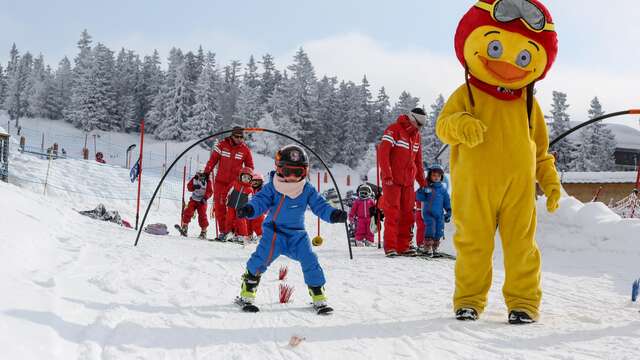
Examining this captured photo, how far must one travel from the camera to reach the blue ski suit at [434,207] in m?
7.82

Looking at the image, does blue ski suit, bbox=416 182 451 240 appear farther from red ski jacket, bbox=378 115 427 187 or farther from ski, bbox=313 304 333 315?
ski, bbox=313 304 333 315

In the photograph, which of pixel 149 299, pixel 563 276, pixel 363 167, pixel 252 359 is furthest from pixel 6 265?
pixel 363 167

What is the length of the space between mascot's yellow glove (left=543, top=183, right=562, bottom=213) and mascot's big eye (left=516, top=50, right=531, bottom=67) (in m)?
0.95

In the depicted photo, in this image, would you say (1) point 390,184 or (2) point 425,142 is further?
(2) point 425,142

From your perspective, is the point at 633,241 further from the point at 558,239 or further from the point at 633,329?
the point at 633,329

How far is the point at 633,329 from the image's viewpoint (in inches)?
120

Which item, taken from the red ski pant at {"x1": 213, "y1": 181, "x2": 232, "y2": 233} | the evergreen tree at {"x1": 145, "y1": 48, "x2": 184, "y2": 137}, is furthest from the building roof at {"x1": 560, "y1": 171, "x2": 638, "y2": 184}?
the evergreen tree at {"x1": 145, "y1": 48, "x2": 184, "y2": 137}

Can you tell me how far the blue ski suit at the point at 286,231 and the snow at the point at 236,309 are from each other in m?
0.32

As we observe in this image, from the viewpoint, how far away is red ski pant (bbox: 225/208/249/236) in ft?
29.6

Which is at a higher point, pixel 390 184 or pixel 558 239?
pixel 390 184

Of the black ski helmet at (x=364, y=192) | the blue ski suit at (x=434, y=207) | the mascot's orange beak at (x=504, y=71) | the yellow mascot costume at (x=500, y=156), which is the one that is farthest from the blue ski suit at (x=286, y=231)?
the black ski helmet at (x=364, y=192)

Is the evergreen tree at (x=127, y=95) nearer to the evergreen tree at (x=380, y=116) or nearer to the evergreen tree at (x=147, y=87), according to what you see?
the evergreen tree at (x=147, y=87)

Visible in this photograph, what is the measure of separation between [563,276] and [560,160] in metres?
38.9

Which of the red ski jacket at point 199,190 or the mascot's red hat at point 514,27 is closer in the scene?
the mascot's red hat at point 514,27
